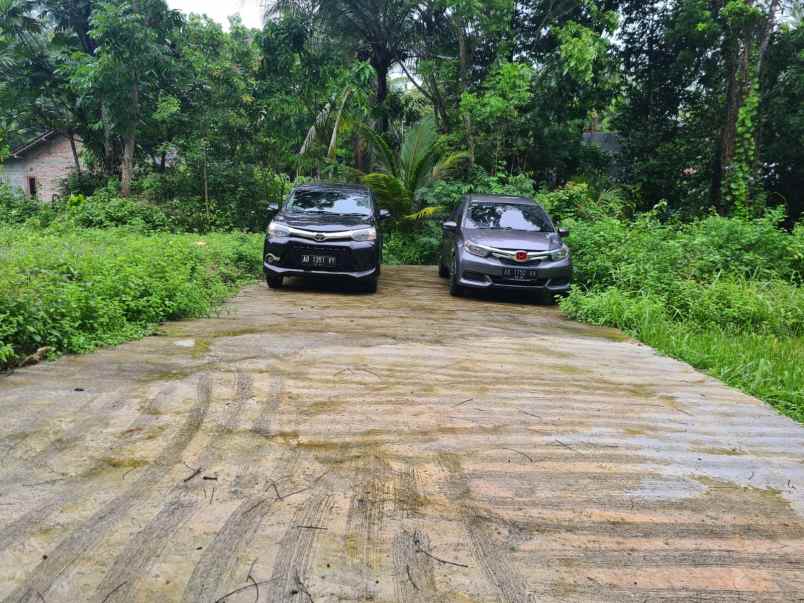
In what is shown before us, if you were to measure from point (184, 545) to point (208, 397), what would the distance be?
5.91 feet

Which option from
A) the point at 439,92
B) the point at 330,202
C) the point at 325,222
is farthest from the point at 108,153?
the point at 325,222

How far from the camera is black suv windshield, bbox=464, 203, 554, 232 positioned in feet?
32.6

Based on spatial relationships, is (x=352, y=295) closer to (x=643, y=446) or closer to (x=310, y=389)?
(x=310, y=389)

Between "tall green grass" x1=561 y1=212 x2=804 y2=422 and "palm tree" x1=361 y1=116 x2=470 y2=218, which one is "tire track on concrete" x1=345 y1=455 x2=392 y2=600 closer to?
"tall green grass" x1=561 y1=212 x2=804 y2=422

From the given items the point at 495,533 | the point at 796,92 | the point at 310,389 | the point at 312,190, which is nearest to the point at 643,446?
the point at 495,533

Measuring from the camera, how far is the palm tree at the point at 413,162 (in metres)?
16.3

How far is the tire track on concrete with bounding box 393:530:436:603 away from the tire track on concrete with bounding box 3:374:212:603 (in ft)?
3.59

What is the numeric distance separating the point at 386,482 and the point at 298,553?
0.69 metres

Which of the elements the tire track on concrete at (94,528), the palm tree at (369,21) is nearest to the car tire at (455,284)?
the tire track on concrete at (94,528)

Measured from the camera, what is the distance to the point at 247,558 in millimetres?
2252

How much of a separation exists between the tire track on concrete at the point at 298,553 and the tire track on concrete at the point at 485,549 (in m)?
0.56

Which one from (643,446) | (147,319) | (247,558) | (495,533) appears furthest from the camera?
(147,319)

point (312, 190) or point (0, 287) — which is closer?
point (0, 287)

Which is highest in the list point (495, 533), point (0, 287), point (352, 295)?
point (0, 287)
